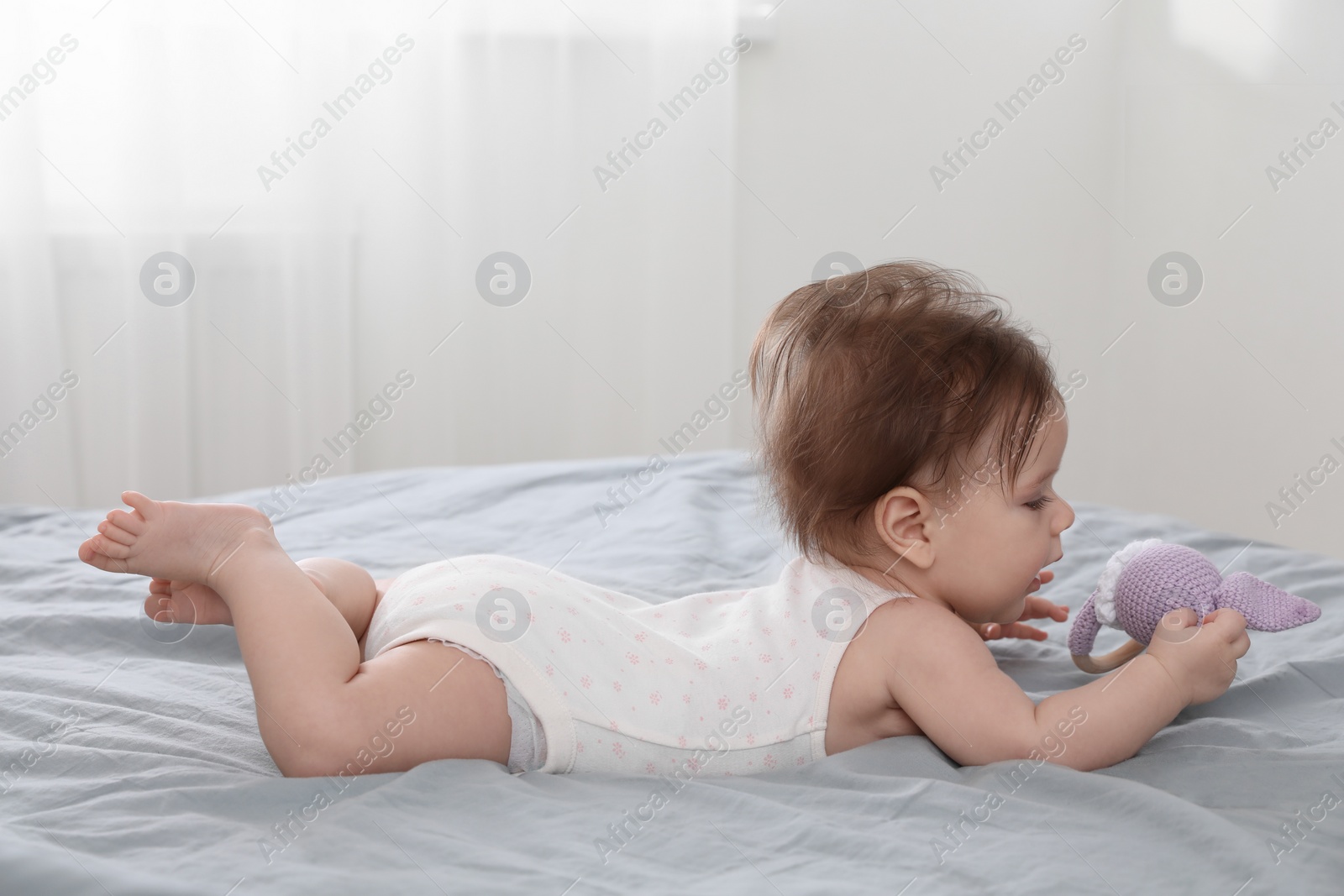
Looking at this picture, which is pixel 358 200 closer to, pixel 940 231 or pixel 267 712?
pixel 940 231

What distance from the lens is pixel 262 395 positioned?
242 cm

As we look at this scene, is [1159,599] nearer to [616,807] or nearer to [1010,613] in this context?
[1010,613]

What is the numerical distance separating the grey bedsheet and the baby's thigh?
32 mm

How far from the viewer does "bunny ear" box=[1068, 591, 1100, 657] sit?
3.02ft

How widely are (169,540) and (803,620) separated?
0.47 m

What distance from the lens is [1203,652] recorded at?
78 centimetres

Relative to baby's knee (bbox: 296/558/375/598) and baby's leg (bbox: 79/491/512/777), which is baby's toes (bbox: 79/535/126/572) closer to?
baby's leg (bbox: 79/491/512/777)

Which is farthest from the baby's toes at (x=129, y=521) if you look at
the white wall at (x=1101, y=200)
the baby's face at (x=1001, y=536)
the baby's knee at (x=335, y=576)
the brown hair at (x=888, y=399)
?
the white wall at (x=1101, y=200)

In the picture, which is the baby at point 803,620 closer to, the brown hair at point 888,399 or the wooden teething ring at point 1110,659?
the brown hair at point 888,399

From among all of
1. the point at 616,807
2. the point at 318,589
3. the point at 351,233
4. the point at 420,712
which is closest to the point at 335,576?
the point at 318,589

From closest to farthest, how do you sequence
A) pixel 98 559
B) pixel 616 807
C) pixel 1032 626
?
1. pixel 616 807
2. pixel 98 559
3. pixel 1032 626

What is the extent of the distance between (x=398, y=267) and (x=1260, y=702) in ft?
6.54

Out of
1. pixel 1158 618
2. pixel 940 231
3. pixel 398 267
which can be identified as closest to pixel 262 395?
pixel 398 267

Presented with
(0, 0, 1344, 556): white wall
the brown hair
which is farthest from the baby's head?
(0, 0, 1344, 556): white wall
